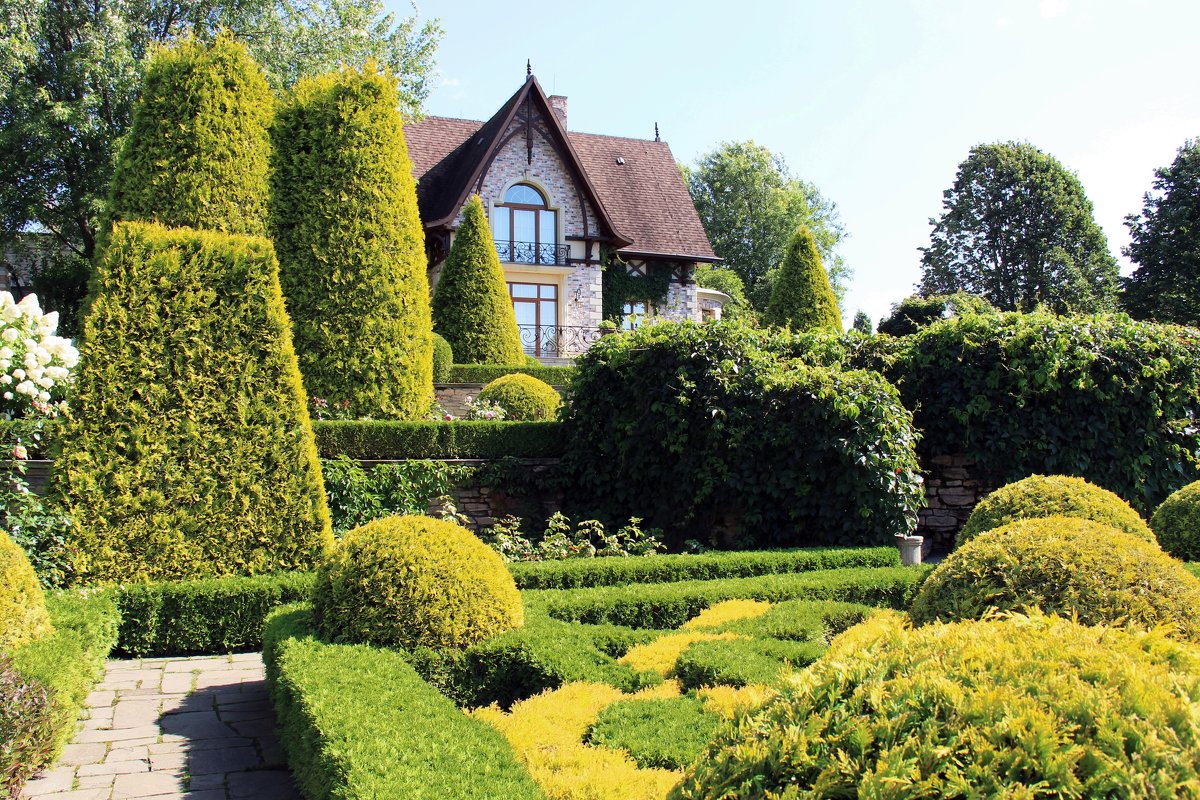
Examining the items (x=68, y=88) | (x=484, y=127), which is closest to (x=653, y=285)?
(x=484, y=127)

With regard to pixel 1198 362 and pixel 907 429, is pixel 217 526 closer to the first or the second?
pixel 907 429

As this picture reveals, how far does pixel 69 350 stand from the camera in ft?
25.8

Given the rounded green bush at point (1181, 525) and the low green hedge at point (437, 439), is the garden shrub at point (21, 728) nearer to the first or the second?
the low green hedge at point (437, 439)

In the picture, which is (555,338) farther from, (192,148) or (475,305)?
(192,148)

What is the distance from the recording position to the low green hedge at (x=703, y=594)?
21.7ft

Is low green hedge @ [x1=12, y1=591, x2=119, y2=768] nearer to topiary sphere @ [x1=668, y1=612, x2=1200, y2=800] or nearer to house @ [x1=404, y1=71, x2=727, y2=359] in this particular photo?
topiary sphere @ [x1=668, y1=612, x2=1200, y2=800]

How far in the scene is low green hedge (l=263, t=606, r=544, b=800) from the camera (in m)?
3.37

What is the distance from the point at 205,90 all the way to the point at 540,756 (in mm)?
10835

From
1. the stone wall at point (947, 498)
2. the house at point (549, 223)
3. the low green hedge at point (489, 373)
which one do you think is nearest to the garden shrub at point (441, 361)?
the low green hedge at point (489, 373)

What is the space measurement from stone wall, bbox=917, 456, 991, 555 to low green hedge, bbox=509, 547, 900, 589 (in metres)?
3.40

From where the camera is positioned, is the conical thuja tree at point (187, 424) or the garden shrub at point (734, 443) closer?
the conical thuja tree at point (187, 424)

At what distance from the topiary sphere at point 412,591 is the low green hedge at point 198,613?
4.90ft

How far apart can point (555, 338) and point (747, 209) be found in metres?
24.1

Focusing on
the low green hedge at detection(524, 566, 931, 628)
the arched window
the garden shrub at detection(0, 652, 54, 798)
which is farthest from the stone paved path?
the arched window
